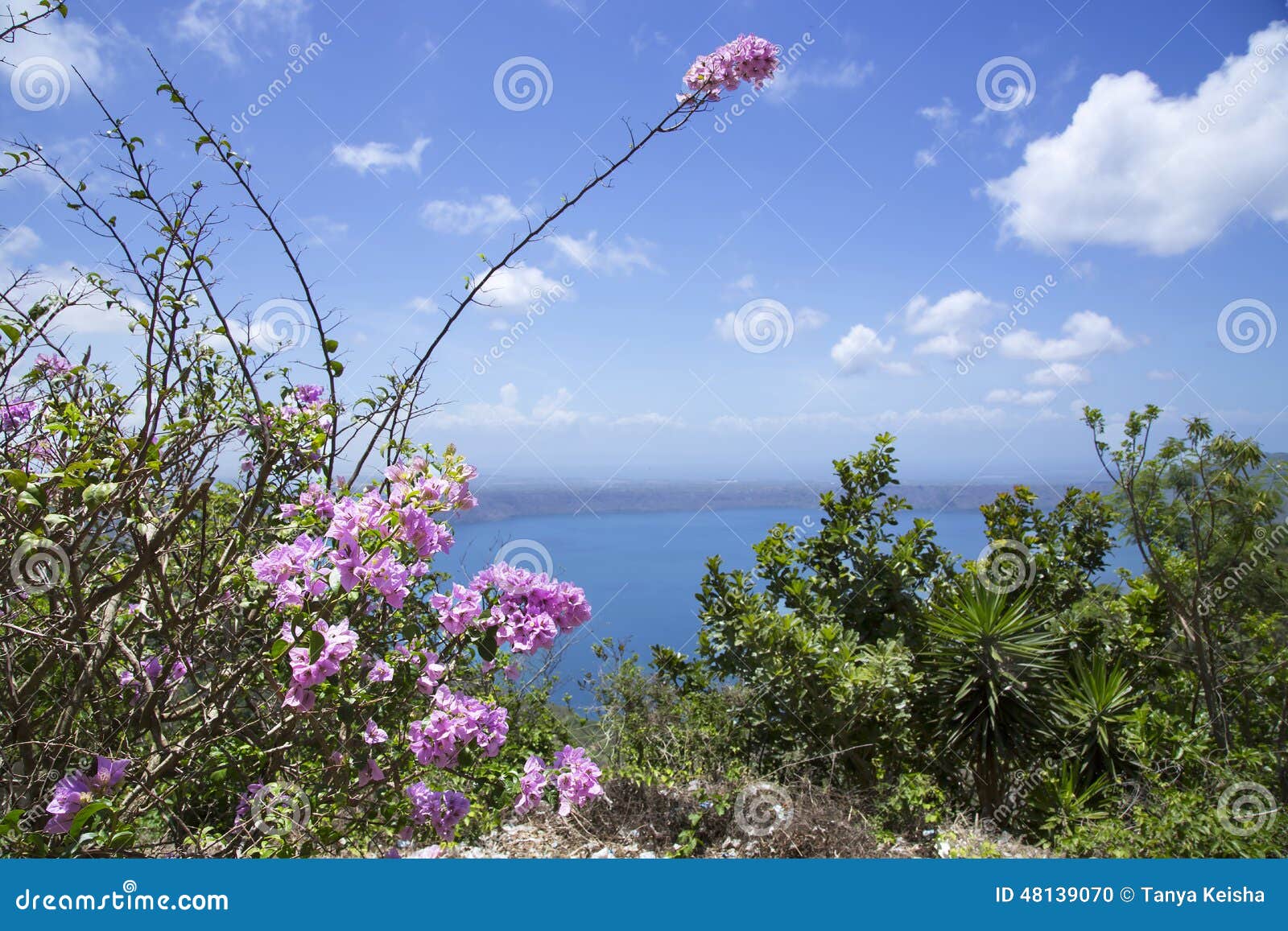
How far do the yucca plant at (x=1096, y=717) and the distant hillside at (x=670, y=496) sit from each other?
1.12m

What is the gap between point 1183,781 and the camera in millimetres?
3596

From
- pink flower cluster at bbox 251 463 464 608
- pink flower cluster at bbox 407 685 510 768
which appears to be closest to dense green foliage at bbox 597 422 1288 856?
pink flower cluster at bbox 407 685 510 768

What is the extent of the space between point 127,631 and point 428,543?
2.97ft

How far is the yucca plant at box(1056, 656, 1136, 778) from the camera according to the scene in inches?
148

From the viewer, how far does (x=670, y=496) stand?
9.61 m

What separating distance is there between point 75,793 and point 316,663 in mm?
537

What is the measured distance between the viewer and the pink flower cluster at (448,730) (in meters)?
1.85

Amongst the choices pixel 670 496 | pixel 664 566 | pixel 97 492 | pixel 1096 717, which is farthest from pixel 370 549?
pixel 670 496

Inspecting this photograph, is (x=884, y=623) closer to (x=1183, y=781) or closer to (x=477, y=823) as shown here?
(x=1183, y=781)

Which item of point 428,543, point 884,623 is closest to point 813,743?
point 884,623

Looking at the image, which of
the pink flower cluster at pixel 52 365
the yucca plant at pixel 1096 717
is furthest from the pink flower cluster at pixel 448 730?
the yucca plant at pixel 1096 717

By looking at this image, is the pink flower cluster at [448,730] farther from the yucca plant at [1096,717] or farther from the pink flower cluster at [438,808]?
the yucca plant at [1096,717]

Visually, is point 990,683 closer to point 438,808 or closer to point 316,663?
point 438,808

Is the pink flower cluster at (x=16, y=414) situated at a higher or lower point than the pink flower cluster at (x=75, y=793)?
higher
